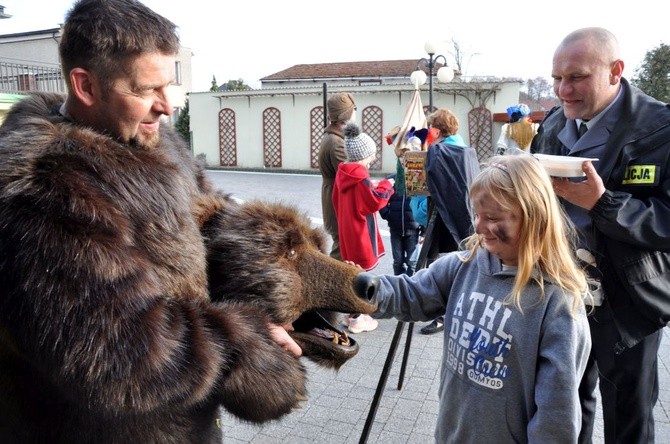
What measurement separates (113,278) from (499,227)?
4.05 ft

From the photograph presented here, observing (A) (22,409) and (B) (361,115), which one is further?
(B) (361,115)

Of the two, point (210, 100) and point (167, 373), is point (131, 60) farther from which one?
point (210, 100)

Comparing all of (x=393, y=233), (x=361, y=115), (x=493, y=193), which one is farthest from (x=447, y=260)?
(x=361, y=115)

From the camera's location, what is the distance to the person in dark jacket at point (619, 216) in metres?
2.18

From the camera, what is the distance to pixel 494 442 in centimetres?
178

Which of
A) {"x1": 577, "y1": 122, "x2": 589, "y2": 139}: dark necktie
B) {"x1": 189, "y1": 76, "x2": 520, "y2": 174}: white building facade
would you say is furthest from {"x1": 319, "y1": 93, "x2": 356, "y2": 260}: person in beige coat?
{"x1": 189, "y1": 76, "x2": 520, "y2": 174}: white building facade

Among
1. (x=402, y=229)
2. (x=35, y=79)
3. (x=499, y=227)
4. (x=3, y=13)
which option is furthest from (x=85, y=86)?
(x=3, y=13)

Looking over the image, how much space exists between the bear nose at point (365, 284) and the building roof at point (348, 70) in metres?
32.1

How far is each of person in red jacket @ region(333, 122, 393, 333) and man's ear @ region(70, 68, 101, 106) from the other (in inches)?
136

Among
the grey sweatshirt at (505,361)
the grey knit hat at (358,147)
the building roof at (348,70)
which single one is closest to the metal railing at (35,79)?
the grey knit hat at (358,147)

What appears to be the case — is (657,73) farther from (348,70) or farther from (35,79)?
(35,79)

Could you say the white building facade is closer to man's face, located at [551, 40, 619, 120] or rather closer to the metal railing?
the metal railing

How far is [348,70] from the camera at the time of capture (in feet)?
111

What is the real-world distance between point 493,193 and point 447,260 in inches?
16.8
